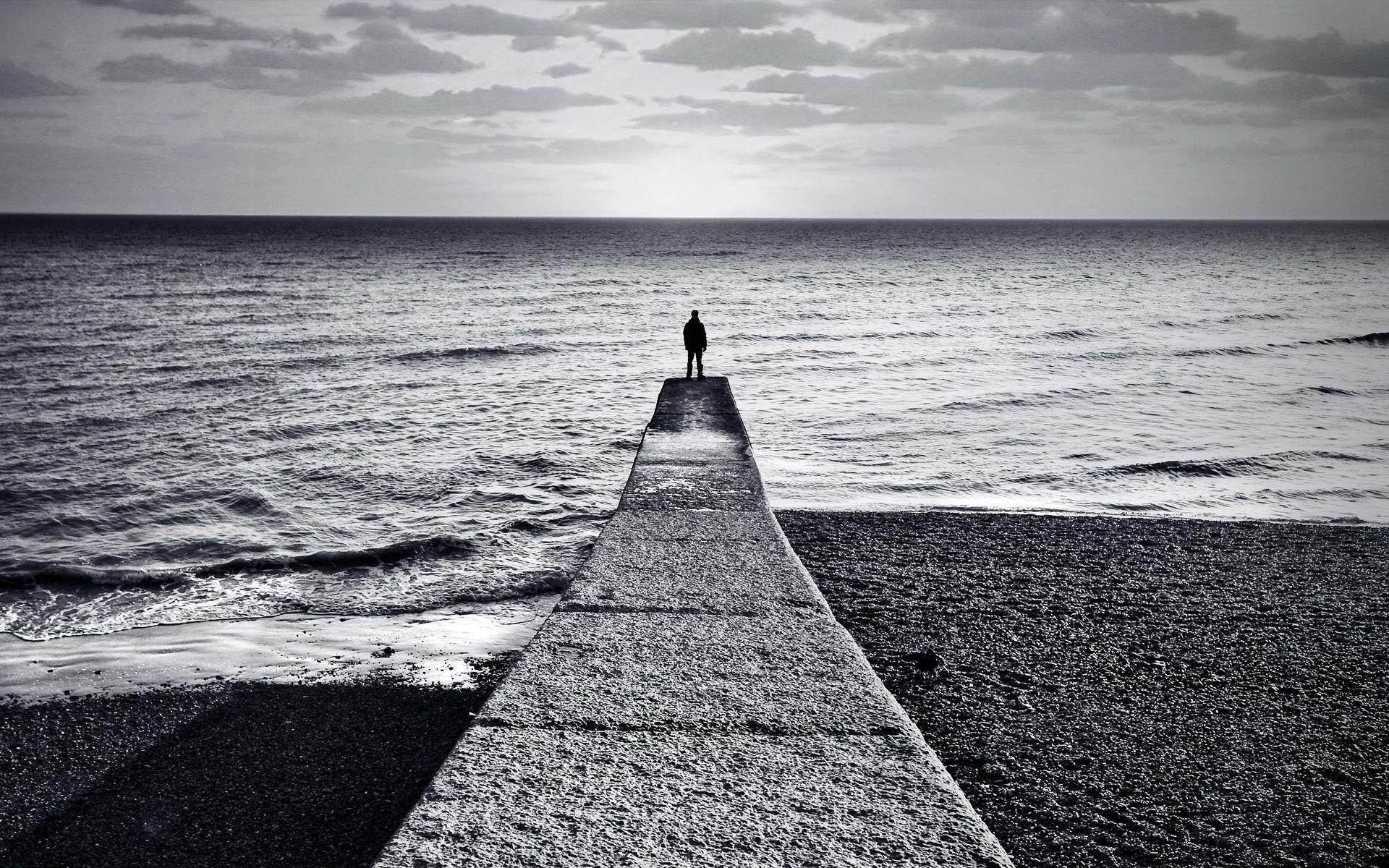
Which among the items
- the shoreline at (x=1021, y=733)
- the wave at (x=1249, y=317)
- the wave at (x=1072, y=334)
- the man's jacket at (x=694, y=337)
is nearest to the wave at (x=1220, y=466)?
the shoreline at (x=1021, y=733)

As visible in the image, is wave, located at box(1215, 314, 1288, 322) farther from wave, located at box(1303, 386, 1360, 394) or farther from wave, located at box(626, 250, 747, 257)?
wave, located at box(626, 250, 747, 257)

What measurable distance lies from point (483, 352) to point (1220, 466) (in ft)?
67.2

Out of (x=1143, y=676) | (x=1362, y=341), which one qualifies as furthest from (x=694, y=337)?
(x=1362, y=341)

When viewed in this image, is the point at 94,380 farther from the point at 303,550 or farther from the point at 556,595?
the point at 556,595

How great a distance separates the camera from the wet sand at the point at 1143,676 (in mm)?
4730

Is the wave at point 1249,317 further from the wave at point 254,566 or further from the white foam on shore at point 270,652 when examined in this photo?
the white foam on shore at point 270,652

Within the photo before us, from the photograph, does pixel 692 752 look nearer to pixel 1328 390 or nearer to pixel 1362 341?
pixel 1328 390

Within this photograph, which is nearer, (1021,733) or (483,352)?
(1021,733)

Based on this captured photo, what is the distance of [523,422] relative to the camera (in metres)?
18.3

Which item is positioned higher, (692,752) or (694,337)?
(694,337)

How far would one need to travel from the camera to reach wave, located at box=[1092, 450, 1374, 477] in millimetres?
14602

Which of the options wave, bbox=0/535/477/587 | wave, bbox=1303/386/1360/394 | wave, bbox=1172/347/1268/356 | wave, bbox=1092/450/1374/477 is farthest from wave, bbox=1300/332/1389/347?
wave, bbox=0/535/477/587

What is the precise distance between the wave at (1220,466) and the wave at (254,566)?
35.8ft

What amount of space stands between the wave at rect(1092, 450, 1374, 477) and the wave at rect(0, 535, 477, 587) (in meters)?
10.9
